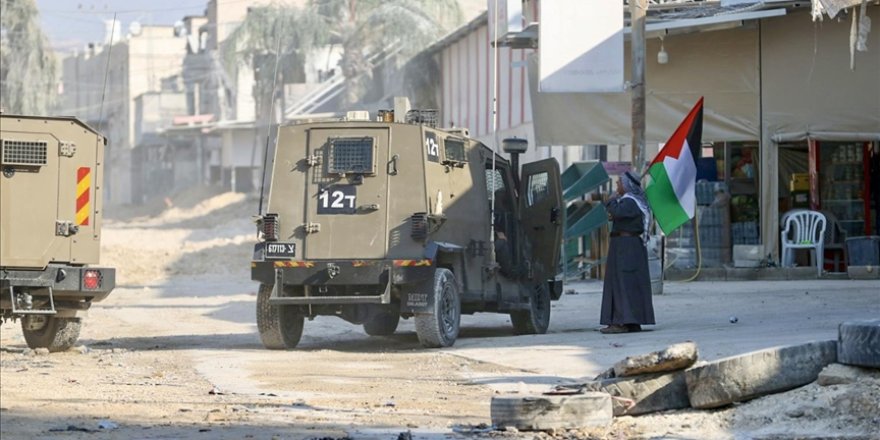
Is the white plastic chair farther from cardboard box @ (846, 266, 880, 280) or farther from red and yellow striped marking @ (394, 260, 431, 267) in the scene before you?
red and yellow striped marking @ (394, 260, 431, 267)

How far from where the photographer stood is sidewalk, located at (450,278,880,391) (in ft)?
40.7

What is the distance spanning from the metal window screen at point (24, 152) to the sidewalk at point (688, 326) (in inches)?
182

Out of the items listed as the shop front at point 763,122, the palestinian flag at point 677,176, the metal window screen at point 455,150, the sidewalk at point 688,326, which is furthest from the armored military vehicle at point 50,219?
the shop front at point 763,122

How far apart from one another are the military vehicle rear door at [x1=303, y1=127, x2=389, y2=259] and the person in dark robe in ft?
7.73

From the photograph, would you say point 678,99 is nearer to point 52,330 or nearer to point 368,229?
point 368,229

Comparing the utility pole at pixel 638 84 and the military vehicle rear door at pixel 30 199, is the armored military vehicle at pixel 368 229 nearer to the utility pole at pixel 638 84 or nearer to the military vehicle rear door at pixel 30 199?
the military vehicle rear door at pixel 30 199

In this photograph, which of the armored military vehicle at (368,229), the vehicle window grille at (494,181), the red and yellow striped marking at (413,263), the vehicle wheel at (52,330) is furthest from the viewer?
the vehicle window grille at (494,181)

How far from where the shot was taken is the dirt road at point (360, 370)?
29.5 feet

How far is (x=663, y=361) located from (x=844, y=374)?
3.62ft

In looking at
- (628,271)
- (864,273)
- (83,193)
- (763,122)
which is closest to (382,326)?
(628,271)

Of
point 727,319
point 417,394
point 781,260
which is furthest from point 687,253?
point 417,394

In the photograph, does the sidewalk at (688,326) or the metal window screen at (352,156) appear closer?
the sidewalk at (688,326)

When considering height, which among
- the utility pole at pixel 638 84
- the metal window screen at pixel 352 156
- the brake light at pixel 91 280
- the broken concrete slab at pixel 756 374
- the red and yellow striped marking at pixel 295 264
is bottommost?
the broken concrete slab at pixel 756 374

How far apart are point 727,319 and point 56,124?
24.2ft
